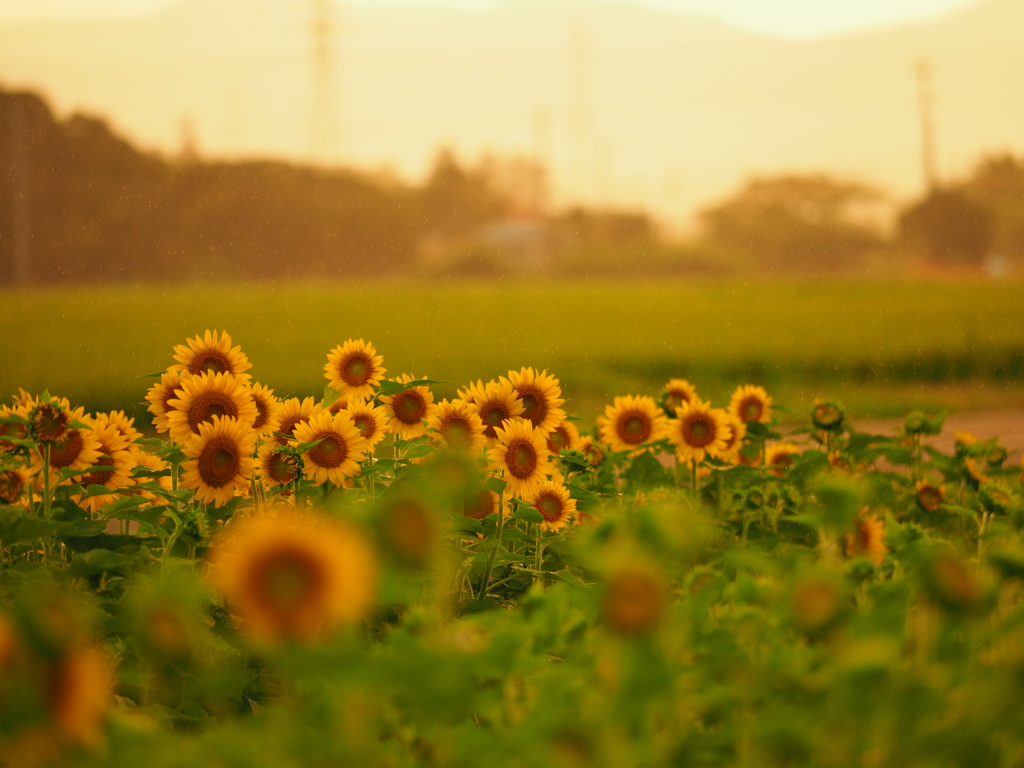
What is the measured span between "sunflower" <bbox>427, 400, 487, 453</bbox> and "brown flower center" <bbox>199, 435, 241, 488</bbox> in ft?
1.22

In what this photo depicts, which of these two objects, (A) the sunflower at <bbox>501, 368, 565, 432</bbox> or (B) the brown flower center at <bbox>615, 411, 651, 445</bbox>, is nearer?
(A) the sunflower at <bbox>501, 368, 565, 432</bbox>

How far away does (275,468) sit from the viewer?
1668 mm

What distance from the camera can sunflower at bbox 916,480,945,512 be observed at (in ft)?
8.00

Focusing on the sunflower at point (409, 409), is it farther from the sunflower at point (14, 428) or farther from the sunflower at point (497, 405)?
the sunflower at point (14, 428)

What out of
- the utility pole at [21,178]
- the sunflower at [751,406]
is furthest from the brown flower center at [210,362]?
the utility pole at [21,178]

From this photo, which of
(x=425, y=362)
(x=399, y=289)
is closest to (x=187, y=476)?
(x=425, y=362)

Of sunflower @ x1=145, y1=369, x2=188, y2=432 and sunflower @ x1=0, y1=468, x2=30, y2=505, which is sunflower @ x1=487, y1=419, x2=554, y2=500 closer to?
sunflower @ x1=145, y1=369, x2=188, y2=432

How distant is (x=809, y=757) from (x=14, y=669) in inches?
23.4

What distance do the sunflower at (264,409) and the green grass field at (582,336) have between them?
167 inches

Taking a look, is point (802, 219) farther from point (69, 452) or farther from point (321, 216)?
point (69, 452)

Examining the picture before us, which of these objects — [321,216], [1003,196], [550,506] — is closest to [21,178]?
[321,216]

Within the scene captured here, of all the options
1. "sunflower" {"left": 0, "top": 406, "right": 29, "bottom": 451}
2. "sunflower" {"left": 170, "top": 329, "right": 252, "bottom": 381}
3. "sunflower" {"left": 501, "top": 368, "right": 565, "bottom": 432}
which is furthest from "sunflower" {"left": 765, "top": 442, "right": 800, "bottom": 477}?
"sunflower" {"left": 0, "top": 406, "right": 29, "bottom": 451}

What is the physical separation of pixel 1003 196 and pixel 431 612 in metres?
10.5

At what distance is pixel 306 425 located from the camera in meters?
1.74
